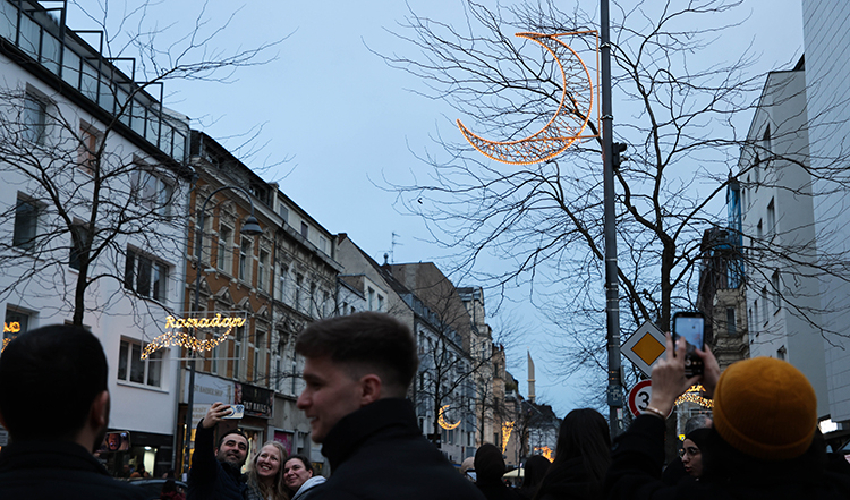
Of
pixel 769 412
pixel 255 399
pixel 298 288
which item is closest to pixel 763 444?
pixel 769 412

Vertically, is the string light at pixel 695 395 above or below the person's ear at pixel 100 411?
above

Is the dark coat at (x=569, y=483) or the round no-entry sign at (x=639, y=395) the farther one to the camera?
the round no-entry sign at (x=639, y=395)

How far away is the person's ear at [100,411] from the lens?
2.40m

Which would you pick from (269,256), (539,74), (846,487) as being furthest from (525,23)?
(269,256)

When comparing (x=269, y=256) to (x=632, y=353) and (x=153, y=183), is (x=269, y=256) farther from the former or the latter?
(x=632, y=353)

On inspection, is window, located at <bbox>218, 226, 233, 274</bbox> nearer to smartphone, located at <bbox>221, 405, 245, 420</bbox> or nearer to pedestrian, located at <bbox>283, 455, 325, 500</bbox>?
pedestrian, located at <bbox>283, 455, 325, 500</bbox>

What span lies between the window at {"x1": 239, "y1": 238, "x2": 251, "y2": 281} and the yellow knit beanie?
35417 millimetres

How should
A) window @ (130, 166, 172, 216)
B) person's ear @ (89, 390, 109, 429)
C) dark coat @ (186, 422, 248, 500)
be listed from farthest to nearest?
window @ (130, 166, 172, 216), dark coat @ (186, 422, 248, 500), person's ear @ (89, 390, 109, 429)

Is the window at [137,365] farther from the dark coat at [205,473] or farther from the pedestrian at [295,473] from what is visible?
the dark coat at [205,473]

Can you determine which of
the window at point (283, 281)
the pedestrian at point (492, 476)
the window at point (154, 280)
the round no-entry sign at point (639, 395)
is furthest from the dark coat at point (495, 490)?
the window at point (283, 281)

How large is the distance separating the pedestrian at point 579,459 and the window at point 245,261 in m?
33.2

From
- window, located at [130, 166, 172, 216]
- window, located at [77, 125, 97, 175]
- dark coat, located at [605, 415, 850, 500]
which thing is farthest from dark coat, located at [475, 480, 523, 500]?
window, located at [77, 125, 97, 175]

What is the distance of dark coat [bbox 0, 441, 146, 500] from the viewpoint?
7.16ft

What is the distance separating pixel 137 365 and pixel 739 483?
27997mm
